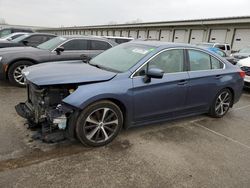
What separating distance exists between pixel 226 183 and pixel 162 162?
32.4 inches

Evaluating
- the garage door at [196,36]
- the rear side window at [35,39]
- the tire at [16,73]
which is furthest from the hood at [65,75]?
the garage door at [196,36]

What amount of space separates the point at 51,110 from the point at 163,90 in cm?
181

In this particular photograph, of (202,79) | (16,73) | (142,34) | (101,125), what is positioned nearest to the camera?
(101,125)

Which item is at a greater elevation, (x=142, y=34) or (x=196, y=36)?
(x=142, y=34)

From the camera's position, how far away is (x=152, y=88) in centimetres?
368

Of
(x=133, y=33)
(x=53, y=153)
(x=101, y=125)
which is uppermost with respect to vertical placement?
(x=133, y=33)

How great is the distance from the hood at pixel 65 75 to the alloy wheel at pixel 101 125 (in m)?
0.49

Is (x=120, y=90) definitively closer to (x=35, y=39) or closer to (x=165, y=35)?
(x=35, y=39)

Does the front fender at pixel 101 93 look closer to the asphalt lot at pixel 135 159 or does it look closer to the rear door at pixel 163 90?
the rear door at pixel 163 90

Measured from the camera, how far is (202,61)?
454 cm

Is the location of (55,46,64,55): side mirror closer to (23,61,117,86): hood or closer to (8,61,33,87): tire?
(8,61,33,87): tire

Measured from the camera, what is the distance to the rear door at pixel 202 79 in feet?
14.0

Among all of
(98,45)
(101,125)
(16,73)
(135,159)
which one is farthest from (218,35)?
(135,159)

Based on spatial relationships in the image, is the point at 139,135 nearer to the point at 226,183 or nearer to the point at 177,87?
the point at 177,87
